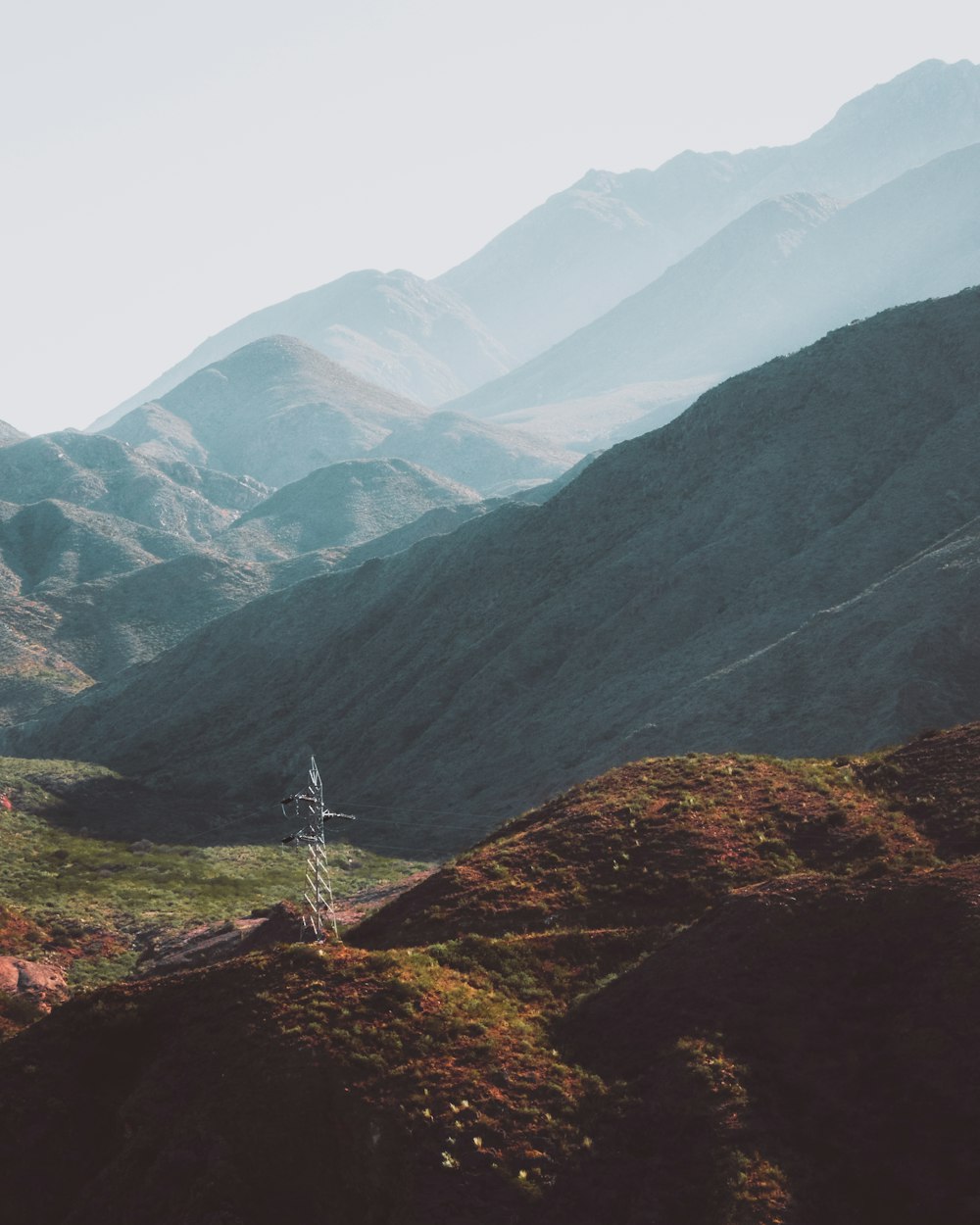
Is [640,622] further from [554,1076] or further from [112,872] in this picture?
[554,1076]

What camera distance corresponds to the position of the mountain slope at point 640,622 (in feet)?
259

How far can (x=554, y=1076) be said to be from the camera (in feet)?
71.4

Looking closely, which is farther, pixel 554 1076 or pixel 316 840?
pixel 316 840

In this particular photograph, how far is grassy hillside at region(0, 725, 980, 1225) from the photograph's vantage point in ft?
62.4

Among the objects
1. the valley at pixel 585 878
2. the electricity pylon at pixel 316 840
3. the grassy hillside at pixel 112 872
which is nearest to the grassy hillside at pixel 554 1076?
the valley at pixel 585 878

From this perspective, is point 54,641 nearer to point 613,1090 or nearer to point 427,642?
point 427,642

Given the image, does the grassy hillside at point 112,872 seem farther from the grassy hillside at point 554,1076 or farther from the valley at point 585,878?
the grassy hillside at point 554,1076

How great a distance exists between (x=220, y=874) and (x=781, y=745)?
38107mm

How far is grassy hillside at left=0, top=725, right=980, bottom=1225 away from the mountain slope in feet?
150

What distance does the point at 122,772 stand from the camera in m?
115

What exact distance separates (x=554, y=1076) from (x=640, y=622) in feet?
261

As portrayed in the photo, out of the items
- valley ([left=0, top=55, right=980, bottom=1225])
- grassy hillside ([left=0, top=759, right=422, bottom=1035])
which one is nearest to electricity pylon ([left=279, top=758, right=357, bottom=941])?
valley ([left=0, top=55, right=980, bottom=1225])

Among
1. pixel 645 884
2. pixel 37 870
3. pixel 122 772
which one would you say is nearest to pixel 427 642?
pixel 122 772

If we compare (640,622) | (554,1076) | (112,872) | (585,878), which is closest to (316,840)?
(585,878)
